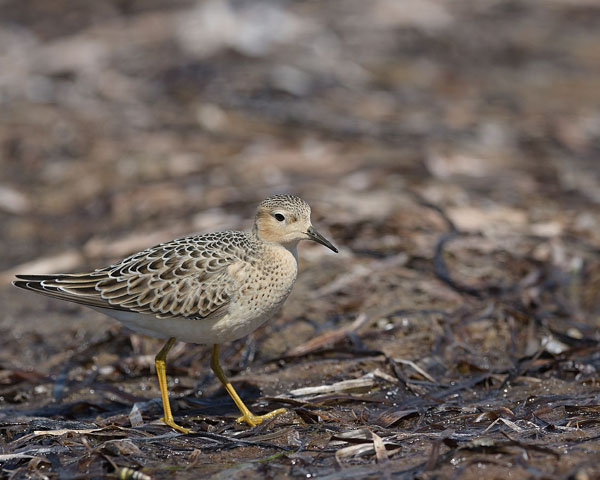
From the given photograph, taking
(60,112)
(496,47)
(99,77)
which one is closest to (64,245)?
(60,112)

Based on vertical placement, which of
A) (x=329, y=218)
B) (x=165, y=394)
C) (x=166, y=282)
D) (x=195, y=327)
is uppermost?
(x=166, y=282)

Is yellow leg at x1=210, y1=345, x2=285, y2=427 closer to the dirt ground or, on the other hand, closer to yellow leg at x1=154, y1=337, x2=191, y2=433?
the dirt ground

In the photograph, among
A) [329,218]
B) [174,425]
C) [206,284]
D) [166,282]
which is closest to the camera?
[174,425]

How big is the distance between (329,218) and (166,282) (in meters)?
3.26

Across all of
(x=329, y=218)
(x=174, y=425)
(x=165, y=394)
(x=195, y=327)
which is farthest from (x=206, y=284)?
(x=329, y=218)

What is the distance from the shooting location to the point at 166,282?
18.1 feet

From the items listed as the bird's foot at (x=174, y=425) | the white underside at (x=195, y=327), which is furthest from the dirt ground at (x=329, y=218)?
the white underside at (x=195, y=327)

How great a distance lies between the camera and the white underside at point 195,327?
212 inches

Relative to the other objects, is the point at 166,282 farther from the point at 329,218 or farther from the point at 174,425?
the point at 329,218

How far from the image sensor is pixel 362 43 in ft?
49.7

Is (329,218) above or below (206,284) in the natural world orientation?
below

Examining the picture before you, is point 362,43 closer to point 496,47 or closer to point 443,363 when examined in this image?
point 496,47

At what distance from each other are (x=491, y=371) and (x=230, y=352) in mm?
2002

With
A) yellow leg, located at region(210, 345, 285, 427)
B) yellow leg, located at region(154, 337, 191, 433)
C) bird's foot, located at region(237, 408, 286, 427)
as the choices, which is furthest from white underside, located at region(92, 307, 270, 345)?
bird's foot, located at region(237, 408, 286, 427)
